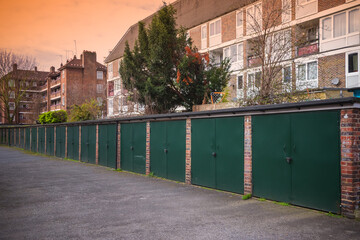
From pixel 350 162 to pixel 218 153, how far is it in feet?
14.6

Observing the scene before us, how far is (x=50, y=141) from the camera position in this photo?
93.4 feet

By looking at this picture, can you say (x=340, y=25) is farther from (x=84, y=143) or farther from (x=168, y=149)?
(x=84, y=143)

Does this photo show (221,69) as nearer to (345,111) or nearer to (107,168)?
(107,168)

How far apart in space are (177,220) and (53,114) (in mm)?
36558

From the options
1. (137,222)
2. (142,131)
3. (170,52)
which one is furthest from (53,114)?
(137,222)

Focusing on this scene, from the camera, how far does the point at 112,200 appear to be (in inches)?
366

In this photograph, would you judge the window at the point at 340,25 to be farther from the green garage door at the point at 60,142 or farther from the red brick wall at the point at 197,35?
the green garage door at the point at 60,142

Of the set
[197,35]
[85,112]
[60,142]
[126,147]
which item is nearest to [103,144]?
[126,147]

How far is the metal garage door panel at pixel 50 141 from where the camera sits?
27.9 m

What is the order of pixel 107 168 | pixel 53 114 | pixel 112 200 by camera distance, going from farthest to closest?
pixel 53 114 → pixel 107 168 → pixel 112 200

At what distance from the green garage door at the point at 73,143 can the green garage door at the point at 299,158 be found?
16.1 metres

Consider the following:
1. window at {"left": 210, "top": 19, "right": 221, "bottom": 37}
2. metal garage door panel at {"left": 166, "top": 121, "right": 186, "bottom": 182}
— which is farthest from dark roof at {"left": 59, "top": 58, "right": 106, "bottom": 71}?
metal garage door panel at {"left": 166, "top": 121, "right": 186, "bottom": 182}

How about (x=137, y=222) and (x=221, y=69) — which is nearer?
(x=137, y=222)

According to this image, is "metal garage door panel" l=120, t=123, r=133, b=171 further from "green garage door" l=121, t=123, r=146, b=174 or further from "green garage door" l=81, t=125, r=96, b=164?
"green garage door" l=81, t=125, r=96, b=164
